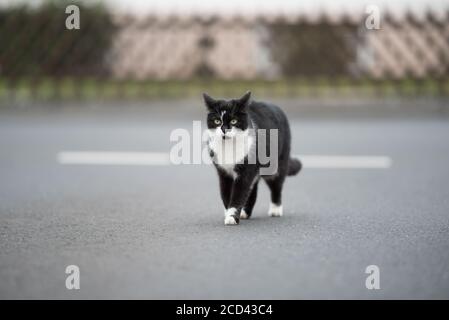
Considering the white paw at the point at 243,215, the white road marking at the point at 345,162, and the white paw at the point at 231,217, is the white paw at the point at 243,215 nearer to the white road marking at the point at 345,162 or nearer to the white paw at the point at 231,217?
Answer: the white paw at the point at 231,217

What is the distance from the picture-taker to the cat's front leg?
511 cm

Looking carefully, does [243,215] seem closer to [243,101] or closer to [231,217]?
[231,217]

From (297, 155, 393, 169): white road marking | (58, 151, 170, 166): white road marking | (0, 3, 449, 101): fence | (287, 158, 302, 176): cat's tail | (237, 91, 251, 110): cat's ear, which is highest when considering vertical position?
(0, 3, 449, 101): fence

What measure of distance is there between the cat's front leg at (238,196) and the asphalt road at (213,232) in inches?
3.6

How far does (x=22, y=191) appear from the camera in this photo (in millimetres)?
6801

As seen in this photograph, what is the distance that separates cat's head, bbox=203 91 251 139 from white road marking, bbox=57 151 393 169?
3139 millimetres

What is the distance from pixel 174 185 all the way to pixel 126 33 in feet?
25.7

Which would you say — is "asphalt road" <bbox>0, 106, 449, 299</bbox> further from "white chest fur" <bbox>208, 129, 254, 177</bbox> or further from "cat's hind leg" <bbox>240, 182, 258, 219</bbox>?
"white chest fur" <bbox>208, 129, 254, 177</bbox>

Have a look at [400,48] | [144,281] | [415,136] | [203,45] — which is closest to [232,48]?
[203,45]

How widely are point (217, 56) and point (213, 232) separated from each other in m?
9.80

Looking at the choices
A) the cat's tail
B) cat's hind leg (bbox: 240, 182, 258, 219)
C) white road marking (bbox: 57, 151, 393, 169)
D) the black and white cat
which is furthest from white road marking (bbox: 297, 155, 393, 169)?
the black and white cat

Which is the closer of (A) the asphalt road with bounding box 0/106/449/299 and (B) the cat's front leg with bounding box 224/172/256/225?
(A) the asphalt road with bounding box 0/106/449/299

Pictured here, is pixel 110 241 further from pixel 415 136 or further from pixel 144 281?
pixel 415 136

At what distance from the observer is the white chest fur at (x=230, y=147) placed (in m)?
5.12
